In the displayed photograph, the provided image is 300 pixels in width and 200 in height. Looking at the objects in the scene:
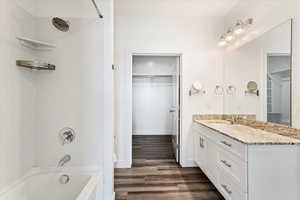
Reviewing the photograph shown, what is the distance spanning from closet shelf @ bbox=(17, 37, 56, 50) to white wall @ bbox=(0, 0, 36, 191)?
0.05m

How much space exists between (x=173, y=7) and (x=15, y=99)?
262 centimetres

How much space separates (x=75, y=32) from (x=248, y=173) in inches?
88.2

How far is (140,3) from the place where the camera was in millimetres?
2945

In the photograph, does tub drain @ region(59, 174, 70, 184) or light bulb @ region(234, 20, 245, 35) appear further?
light bulb @ region(234, 20, 245, 35)

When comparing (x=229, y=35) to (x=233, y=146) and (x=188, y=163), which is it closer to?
(x=233, y=146)

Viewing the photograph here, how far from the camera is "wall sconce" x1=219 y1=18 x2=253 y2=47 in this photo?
2.71 meters

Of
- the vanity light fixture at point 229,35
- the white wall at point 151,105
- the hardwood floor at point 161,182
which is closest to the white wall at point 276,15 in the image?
the vanity light fixture at point 229,35

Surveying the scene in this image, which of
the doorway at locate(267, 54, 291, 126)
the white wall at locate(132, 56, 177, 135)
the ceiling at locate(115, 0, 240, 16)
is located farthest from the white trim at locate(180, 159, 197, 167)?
the white wall at locate(132, 56, 177, 135)

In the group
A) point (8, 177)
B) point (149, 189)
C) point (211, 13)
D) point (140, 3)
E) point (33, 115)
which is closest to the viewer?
point (8, 177)

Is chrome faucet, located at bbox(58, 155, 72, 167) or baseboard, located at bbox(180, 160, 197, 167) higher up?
chrome faucet, located at bbox(58, 155, 72, 167)

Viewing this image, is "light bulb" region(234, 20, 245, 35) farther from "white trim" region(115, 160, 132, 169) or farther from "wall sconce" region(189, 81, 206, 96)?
"white trim" region(115, 160, 132, 169)

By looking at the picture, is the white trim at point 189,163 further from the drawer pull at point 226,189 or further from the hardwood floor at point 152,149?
the drawer pull at point 226,189

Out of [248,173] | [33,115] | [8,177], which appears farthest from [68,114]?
[248,173]

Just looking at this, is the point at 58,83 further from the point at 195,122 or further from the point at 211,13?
the point at 211,13
